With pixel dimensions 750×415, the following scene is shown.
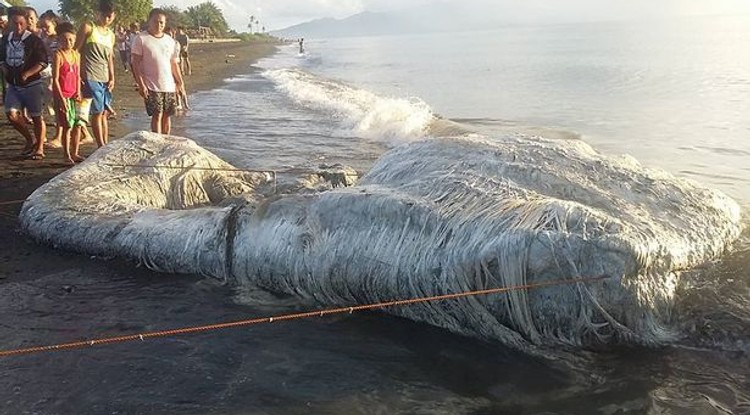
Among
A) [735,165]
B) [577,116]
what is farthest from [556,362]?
[577,116]

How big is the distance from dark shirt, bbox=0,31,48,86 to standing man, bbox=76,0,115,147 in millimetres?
500

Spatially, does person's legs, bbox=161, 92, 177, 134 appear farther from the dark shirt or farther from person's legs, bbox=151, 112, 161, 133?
→ the dark shirt

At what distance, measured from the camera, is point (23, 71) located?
28.6ft

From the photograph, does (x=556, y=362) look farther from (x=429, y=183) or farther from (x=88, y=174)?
(x=88, y=174)

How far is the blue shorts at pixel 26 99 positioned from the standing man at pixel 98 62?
25.4 inches

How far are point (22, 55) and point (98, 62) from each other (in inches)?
37.0

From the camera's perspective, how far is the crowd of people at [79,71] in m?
8.53

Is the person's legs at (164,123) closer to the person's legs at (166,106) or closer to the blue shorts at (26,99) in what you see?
the person's legs at (166,106)

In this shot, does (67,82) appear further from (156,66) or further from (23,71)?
(156,66)

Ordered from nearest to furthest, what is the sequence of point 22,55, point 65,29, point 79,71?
point 65,29
point 22,55
point 79,71

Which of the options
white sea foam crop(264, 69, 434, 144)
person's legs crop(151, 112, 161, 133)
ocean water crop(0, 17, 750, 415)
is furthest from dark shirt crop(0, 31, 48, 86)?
white sea foam crop(264, 69, 434, 144)

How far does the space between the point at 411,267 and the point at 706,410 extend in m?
1.79

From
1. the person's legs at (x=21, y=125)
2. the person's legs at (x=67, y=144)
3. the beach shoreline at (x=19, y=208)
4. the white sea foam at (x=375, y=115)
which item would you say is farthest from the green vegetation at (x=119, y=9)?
the person's legs at (x=67, y=144)

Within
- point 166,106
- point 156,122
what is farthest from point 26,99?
point 166,106
